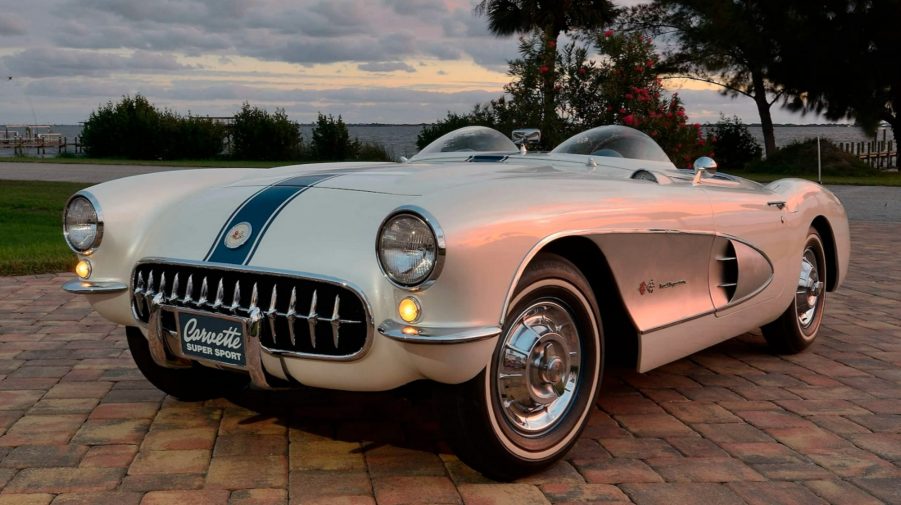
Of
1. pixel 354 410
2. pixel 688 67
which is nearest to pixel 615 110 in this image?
pixel 354 410

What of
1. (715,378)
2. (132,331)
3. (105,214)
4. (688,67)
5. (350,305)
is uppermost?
(688,67)

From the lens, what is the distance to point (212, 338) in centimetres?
321

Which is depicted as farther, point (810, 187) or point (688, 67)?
point (688, 67)

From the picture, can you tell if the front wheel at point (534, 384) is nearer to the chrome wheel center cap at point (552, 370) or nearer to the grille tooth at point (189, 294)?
the chrome wheel center cap at point (552, 370)

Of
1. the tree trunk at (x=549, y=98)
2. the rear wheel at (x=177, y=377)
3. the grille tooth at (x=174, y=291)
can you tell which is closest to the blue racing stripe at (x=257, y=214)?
the grille tooth at (x=174, y=291)

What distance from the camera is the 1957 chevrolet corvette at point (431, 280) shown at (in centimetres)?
290

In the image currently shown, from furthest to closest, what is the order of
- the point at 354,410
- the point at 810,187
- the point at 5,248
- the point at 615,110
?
the point at 615,110
the point at 5,248
the point at 810,187
the point at 354,410

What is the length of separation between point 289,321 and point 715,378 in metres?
2.48

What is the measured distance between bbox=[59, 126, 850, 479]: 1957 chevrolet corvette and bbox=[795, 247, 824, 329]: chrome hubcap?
42.4 inches

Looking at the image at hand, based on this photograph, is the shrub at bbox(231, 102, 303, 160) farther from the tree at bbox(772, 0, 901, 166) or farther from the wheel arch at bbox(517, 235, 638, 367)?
the wheel arch at bbox(517, 235, 638, 367)

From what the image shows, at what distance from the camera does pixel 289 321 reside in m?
3.03

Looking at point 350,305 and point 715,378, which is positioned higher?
point 350,305

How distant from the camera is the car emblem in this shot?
326 cm

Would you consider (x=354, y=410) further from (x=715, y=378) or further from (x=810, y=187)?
(x=810, y=187)
